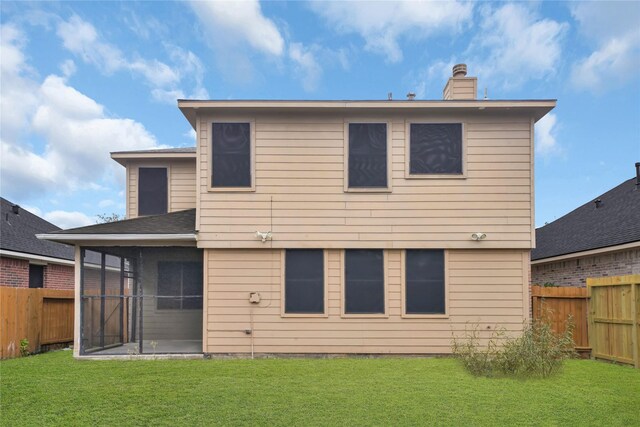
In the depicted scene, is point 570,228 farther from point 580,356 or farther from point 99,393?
point 99,393

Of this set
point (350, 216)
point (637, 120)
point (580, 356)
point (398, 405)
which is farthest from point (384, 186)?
point (637, 120)

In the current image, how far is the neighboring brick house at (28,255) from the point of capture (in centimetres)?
1340

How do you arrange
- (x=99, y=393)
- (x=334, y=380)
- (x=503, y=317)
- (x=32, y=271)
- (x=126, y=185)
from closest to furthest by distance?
(x=99, y=393) → (x=334, y=380) → (x=503, y=317) → (x=126, y=185) → (x=32, y=271)

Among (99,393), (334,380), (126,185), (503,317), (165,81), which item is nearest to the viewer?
(99,393)

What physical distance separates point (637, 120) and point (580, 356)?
31.3ft

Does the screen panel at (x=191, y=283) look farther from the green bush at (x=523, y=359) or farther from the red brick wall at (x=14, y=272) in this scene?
the green bush at (x=523, y=359)

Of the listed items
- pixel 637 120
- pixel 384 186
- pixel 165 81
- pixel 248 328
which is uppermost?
pixel 165 81

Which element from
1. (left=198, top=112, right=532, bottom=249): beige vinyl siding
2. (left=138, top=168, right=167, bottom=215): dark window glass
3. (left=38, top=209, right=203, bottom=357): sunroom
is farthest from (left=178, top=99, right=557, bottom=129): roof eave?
(left=138, top=168, right=167, bottom=215): dark window glass

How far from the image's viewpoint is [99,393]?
6883 millimetres

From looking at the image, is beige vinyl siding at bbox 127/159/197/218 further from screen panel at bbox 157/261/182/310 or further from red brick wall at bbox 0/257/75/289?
red brick wall at bbox 0/257/75/289

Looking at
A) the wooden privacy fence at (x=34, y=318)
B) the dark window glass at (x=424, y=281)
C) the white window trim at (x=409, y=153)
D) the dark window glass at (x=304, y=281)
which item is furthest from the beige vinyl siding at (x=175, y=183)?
the dark window glass at (x=424, y=281)

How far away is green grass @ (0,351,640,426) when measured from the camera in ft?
18.6

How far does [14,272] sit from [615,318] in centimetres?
1476

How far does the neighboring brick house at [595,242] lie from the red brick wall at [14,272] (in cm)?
1537
